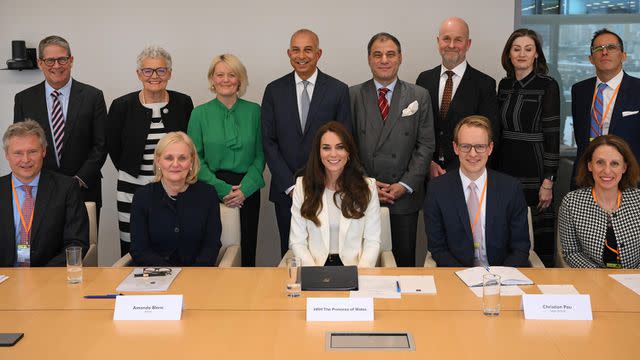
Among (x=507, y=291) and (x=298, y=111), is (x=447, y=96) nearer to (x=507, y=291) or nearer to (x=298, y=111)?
(x=298, y=111)

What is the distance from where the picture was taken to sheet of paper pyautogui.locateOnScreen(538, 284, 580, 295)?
9.46 ft

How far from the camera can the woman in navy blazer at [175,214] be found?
374cm

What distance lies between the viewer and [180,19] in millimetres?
5648

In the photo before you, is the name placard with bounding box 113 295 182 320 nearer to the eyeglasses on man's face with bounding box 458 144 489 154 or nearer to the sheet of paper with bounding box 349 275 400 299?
the sheet of paper with bounding box 349 275 400 299

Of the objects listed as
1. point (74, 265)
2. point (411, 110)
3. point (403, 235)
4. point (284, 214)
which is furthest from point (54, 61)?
point (403, 235)

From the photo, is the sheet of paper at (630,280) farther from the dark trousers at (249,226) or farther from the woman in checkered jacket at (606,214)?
the dark trousers at (249,226)

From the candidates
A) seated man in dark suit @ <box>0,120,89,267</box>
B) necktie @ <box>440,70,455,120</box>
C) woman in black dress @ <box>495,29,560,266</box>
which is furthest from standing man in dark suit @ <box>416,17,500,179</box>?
seated man in dark suit @ <box>0,120,89,267</box>

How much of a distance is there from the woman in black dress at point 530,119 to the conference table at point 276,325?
1.57 metres

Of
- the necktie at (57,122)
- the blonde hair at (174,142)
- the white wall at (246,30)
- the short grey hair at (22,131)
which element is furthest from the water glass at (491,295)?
the white wall at (246,30)

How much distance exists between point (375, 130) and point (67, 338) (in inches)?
100

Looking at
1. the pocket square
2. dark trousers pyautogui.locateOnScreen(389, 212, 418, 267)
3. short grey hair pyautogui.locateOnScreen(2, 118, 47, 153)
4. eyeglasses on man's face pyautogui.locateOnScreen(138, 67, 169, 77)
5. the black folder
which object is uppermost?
eyeglasses on man's face pyautogui.locateOnScreen(138, 67, 169, 77)

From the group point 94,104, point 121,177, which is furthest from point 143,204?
point 94,104

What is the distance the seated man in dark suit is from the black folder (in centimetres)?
144

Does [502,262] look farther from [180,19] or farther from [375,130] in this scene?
[180,19]
